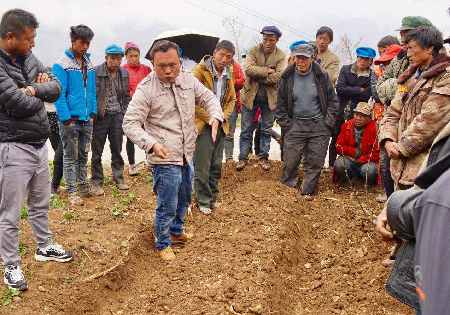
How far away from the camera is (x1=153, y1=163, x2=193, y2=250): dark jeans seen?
4312mm

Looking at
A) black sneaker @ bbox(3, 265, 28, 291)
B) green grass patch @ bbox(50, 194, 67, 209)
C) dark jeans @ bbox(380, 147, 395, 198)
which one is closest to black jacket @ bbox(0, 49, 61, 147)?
black sneaker @ bbox(3, 265, 28, 291)

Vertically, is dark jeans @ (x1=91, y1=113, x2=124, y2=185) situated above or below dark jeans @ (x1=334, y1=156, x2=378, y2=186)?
above

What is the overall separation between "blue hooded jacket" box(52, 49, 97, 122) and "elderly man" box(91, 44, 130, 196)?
0.30m

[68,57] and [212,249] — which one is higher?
[68,57]

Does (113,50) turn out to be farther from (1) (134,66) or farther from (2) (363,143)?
(2) (363,143)

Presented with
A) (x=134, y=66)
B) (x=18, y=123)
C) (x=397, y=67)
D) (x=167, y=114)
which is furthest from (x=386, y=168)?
(x=134, y=66)

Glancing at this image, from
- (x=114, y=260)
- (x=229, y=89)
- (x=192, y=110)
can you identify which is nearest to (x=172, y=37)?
(x=229, y=89)

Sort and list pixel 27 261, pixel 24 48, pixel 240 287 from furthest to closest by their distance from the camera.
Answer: pixel 27 261 < pixel 240 287 < pixel 24 48

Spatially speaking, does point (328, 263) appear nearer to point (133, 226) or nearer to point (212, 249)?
point (212, 249)

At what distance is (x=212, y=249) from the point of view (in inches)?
189

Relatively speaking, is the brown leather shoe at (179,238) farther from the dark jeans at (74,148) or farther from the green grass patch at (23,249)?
the dark jeans at (74,148)

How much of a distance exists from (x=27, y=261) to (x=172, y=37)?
3.12m

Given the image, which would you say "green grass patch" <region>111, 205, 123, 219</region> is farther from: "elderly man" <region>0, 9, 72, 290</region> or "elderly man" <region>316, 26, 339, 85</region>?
"elderly man" <region>316, 26, 339, 85</region>

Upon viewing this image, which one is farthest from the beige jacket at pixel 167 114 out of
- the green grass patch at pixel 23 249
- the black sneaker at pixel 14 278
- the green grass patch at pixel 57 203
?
the green grass patch at pixel 57 203
